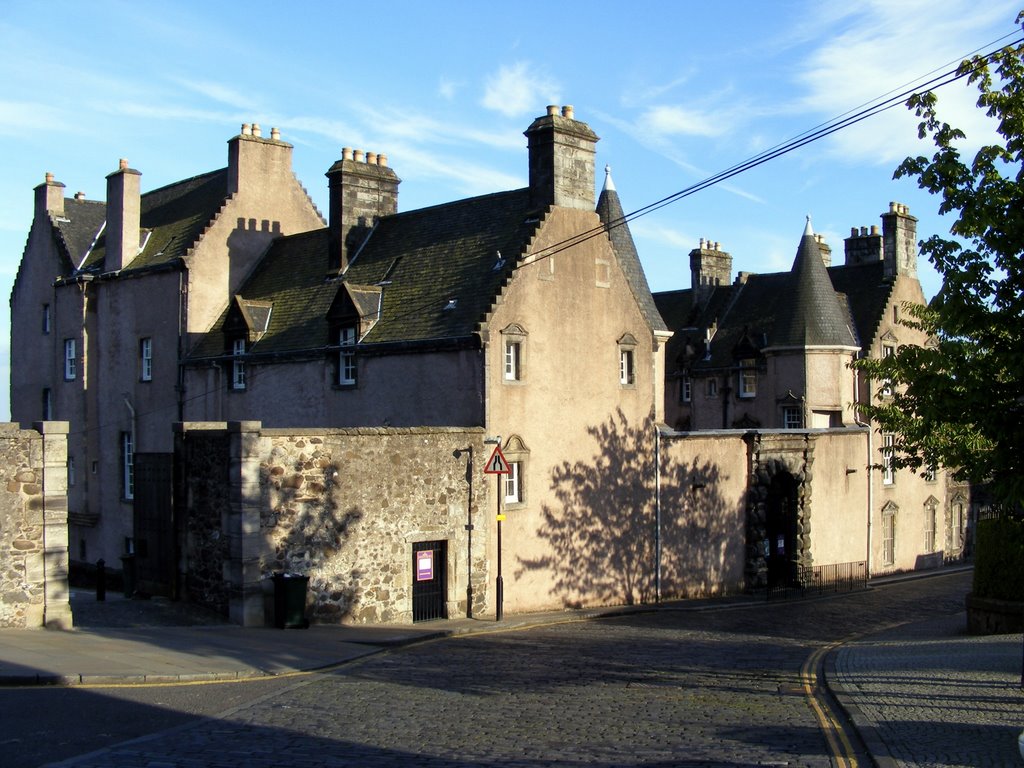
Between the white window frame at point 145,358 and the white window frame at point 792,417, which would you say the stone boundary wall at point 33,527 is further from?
the white window frame at point 792,417

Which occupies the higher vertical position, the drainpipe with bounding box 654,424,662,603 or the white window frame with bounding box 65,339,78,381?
the white window frame with bounding box 65,339,78,381

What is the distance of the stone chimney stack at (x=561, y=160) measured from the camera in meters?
27.0

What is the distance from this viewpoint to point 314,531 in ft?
68.9

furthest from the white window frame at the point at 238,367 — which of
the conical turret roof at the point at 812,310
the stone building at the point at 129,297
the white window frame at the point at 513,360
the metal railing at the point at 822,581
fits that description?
the conical turret roof at the point at 812,310

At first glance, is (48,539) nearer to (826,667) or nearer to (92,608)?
(92,608)

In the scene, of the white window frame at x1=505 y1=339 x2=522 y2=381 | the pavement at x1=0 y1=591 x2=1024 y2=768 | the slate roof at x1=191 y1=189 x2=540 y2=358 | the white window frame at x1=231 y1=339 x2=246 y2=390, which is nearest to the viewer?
the pavement at x1=0 y1=591 x2=1024 y2=768

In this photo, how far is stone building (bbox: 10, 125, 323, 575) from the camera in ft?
109

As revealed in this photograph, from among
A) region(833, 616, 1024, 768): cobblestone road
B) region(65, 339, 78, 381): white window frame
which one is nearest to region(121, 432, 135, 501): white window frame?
region(65, 339, 78, 381): white window frame

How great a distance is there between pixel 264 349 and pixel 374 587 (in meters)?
10.5

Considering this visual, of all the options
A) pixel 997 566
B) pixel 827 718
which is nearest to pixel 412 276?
pixel 997 566

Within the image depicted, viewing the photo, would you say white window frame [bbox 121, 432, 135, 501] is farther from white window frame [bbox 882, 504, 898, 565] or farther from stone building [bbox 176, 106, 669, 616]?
white window frame [bbox 882, 504, 898, 565]

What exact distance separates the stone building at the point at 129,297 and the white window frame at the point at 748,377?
18.0 m

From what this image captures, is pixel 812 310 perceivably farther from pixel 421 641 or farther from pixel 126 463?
pixel 421 641

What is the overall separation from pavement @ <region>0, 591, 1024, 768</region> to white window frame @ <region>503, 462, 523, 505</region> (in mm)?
3399
